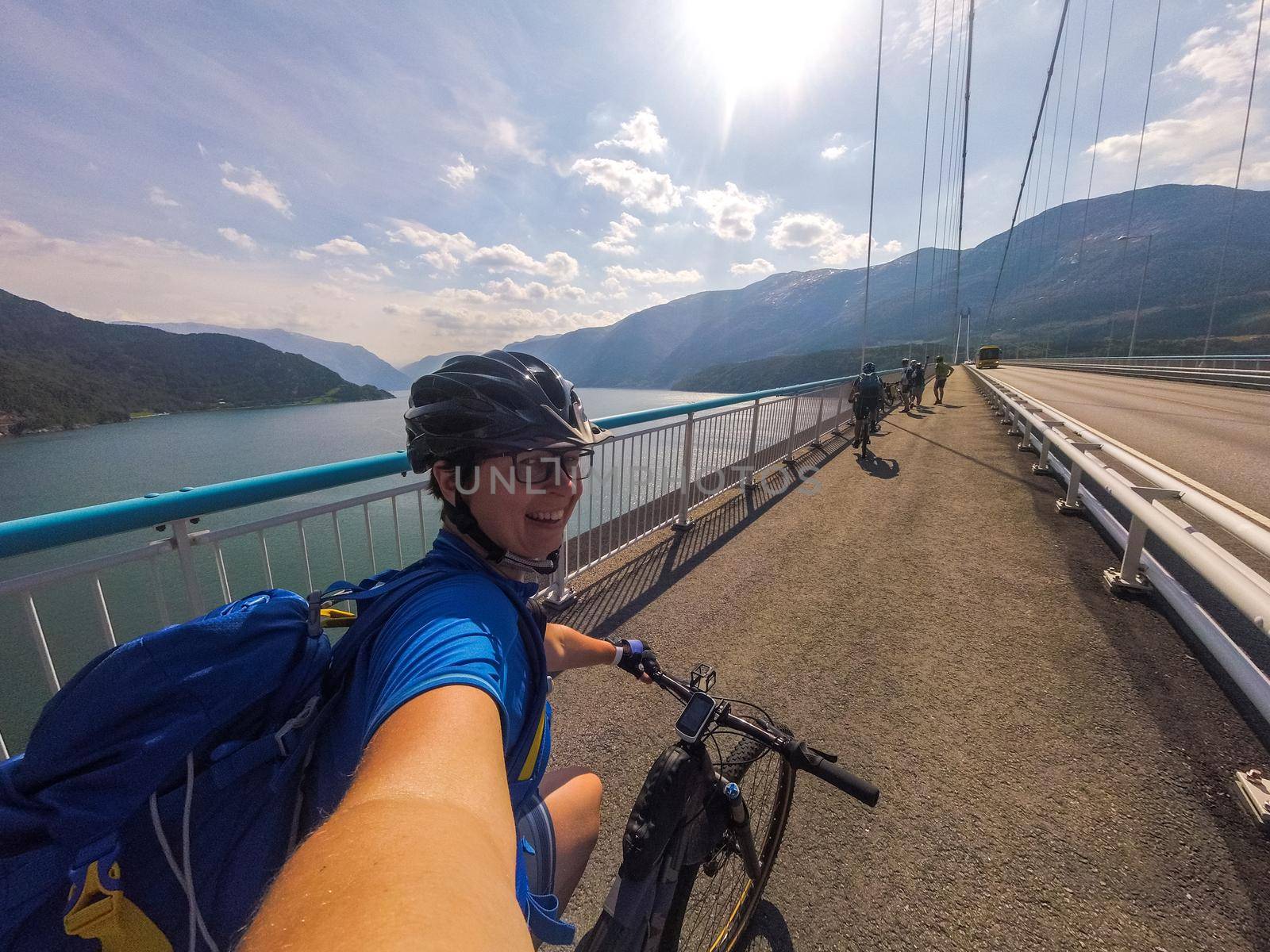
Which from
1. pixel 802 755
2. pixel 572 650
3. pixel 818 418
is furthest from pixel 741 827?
pixel 818 418

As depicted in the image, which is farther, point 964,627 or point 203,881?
point 964,627

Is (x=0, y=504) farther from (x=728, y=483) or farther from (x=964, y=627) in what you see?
(x=964, y=627)

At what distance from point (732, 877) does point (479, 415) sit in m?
1.87

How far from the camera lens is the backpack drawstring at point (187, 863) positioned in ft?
2.35

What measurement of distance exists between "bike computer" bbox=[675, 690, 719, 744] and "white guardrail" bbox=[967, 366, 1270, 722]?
2140 mm

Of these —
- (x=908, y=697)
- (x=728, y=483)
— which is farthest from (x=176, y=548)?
(x=728, y=483)

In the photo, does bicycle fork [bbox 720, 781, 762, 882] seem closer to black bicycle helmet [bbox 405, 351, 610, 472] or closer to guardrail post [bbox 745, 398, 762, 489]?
black bicycle helmet [bbox 405, 351, 610, 472]

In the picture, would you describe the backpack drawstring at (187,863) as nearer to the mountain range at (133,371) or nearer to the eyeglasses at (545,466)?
the eyeglasses at (545,466)

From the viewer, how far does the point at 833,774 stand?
4.49ft

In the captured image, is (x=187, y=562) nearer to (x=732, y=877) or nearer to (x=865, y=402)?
(x=732, y=877)

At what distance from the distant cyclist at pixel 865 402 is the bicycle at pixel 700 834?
334 inches

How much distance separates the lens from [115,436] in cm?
954

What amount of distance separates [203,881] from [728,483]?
6.33m

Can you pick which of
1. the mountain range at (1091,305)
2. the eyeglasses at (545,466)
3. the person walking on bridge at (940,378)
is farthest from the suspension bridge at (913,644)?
the mountain range at (1091,305)
